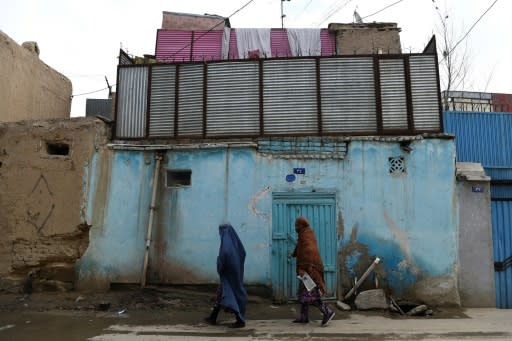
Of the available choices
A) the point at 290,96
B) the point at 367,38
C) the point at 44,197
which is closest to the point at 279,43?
the point at 367,38

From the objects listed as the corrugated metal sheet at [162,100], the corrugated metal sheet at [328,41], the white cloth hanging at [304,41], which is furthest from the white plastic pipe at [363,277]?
the corrugated metal sheet at [328,41]

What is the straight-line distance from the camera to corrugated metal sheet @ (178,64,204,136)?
8508mm

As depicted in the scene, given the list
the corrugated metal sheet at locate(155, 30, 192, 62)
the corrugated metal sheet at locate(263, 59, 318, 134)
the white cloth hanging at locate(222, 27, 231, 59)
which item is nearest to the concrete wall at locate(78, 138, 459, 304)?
the corrugated metal sheet at locate(263, 59, 318, 134)

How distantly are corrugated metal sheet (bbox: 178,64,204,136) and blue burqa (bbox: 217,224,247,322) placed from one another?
2817mm

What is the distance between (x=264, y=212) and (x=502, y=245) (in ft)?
14.1

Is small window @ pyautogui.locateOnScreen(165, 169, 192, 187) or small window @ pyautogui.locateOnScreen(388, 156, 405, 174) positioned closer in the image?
small window @ pyautogui.locateOnScreen(388, 156, 405, 174)

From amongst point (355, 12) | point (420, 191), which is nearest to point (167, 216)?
point (420, 191)

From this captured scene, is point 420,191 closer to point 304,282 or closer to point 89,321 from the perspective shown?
point 304,282

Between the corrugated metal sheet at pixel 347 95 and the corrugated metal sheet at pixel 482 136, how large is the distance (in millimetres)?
2954

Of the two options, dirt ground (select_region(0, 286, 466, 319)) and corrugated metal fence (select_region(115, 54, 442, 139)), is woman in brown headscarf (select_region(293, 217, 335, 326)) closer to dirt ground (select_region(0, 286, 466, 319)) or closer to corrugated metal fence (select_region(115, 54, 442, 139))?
dirt ground (select_region(0, 286, 466, 319))

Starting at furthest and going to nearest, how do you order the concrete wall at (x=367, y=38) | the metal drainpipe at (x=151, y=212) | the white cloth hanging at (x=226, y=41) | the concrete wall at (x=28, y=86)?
the concrete wall at (x=367, y=38)
the white cloth hanging at (x=226, y=41)
the concrete wall at (x=28, y=86)
the metal drainpipe at (x=151, y=212)

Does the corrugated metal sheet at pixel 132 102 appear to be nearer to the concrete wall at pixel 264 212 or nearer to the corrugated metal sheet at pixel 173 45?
the concrete wall at pixel 264 212

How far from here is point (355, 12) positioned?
→ 13227 mm

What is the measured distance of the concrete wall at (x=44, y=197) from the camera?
26.7 ft
